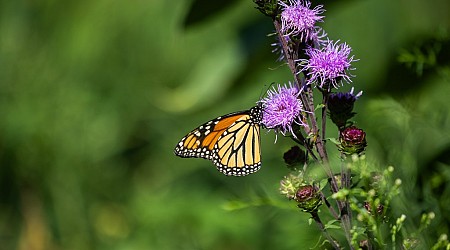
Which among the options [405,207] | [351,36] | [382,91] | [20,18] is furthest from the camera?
[20,18]

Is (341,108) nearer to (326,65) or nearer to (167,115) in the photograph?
(326,65)

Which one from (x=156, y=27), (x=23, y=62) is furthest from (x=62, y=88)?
(x=156, y=27)

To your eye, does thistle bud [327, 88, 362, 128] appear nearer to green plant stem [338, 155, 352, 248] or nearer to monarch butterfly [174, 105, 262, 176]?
green plant stem [338, 155, 352, 248]

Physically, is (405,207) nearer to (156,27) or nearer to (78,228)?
(78,228)

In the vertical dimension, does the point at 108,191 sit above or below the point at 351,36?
below

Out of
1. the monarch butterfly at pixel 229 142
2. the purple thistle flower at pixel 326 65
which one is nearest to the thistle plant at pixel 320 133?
the purple thistle flower at pixel 326 65

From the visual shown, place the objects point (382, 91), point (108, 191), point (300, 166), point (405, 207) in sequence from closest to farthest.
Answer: point (300, 166), point (405, 207), point (382, 91), point (108, 191)
